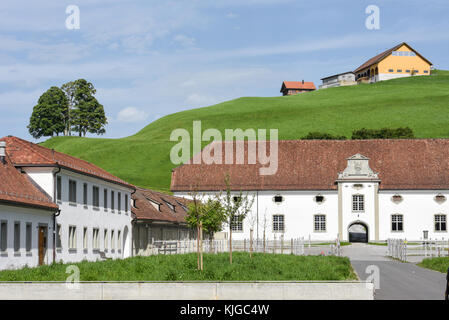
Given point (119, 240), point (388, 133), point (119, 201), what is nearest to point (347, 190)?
point (388, 133)

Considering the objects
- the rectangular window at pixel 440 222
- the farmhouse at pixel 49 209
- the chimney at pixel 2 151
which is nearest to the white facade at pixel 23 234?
the farmhouse at pixel 49 209

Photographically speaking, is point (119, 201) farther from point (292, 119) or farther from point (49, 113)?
point (49, 113)

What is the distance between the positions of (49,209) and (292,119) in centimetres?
11940

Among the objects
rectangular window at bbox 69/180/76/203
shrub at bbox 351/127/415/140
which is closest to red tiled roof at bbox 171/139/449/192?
shrub at bbox 351/127/415/140

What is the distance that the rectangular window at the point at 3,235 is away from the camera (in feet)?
112

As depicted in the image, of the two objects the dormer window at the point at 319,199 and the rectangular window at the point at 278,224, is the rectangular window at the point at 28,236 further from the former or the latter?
the dormer window at the point at 319,199

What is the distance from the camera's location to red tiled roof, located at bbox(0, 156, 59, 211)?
34.8 meters

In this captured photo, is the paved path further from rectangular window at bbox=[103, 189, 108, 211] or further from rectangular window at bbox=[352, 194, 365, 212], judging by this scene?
rectangular window at bbox=[352, 194, 365, 212]

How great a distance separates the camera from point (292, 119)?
156m

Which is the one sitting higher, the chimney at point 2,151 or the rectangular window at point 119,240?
the chimney at point 2,151

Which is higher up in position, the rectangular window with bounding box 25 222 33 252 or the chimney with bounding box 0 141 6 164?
the chimney with bounding box 0 141 6 164

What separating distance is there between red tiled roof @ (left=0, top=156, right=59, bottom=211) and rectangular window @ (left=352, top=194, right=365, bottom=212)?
2058 inches

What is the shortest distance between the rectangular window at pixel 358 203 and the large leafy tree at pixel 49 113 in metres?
87.7
